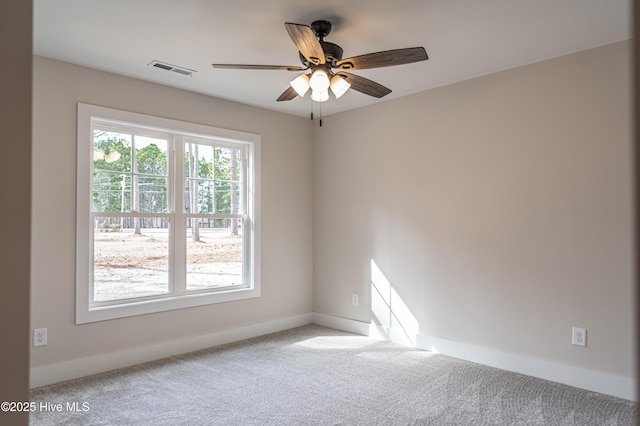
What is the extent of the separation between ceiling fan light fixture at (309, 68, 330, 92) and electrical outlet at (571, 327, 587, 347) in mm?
2625

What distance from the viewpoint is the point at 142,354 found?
368 cm

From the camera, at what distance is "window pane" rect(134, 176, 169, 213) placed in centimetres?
388

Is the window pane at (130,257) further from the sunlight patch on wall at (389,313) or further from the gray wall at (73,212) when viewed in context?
the sunlight patch on wall at (389,313)

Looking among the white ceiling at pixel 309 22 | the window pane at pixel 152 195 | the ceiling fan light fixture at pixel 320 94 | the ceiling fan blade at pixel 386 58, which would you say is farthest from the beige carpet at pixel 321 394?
the white ceiling at pixel 309 22

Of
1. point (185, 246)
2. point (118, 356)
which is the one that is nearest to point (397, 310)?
point (185, 246)

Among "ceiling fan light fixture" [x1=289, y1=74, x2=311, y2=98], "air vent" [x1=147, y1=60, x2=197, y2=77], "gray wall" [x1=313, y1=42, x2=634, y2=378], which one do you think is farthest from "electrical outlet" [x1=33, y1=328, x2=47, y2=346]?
"gray wall" [x1=313, y1=42, x2=634, y2=378]

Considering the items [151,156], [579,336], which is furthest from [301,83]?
[579,336]

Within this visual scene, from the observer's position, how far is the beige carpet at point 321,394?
2.66 m

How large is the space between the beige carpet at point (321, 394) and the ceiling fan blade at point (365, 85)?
2.22 meters

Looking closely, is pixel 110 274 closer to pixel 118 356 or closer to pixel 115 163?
pixel 118 356

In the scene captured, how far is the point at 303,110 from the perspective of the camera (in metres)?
4.84

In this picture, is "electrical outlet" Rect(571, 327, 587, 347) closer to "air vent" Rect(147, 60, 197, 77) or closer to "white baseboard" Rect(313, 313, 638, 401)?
"white baseboard" Rect(313, 313, 638, 401)

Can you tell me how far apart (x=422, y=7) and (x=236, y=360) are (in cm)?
321

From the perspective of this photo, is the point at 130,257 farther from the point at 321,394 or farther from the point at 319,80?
the point at 319,80
